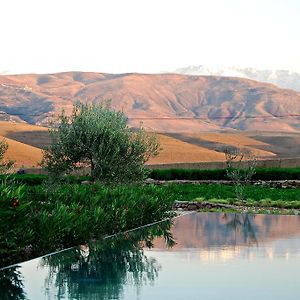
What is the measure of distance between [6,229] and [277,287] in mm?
4127

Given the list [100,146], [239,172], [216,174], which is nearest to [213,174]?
[216,174]

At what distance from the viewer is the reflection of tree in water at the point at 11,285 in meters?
9.12

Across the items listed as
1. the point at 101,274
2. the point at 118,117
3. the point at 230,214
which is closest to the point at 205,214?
the point at 230,214

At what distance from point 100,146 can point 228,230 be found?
22.1ft

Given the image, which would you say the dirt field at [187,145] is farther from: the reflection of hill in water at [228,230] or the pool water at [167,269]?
the pool water at [167,269]

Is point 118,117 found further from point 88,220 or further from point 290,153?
point 290,153

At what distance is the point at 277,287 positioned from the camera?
32.4ft

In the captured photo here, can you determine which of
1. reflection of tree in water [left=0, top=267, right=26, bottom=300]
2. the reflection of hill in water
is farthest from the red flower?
the reflection of hill in water

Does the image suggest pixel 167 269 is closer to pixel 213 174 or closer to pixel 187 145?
pixel 213 174

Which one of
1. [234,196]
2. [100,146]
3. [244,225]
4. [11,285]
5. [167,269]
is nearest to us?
[11,285]

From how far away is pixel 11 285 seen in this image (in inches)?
390

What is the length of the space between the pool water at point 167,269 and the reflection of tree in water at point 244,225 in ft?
0.28

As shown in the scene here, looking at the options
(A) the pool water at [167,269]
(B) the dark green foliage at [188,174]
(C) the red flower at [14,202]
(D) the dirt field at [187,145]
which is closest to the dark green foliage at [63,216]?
(C) the red flower at [14,202]

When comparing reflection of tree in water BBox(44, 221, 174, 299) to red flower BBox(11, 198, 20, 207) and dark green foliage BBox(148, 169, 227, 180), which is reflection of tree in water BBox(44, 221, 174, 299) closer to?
red flower BBox(11, 198, 20, 207)
